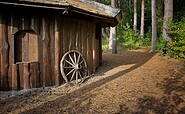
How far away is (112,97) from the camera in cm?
766

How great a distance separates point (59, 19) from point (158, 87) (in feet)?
15.4

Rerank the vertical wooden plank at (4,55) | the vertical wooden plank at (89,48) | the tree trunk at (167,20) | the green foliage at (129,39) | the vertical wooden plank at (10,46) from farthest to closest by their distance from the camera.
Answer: the green foliage at (129,39), the tree trunk at (167,20), the vertical wooden plank at (89,48), the vertical wooden plank at (10,46), the vertical wooden plank at (4,55)

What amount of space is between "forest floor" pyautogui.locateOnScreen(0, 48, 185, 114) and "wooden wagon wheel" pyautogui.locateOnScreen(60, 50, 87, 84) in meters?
0.44

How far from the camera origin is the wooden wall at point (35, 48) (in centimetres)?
868

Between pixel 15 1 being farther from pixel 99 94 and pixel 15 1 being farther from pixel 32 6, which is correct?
pixel 99 94

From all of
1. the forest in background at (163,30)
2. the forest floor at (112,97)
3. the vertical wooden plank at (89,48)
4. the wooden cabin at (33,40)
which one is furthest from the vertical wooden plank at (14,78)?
the forest in background at (163,30)

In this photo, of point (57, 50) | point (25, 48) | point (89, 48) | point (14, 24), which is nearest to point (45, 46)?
point (57, 50)

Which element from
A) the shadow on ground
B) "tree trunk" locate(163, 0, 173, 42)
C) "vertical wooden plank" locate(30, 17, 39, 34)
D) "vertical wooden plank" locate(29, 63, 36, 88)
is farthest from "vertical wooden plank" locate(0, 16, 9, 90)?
"tree trunk" locate(163, 0, 173, 42)

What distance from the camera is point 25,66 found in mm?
8891

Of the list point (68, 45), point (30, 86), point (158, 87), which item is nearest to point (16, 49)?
point (30, 86)

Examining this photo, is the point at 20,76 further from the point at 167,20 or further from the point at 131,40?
the point at 131,40

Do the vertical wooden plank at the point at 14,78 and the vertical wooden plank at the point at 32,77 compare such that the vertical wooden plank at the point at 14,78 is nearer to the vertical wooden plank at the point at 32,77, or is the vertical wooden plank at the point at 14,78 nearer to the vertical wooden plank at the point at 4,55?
the vertical wooden plank at the point at 4,55

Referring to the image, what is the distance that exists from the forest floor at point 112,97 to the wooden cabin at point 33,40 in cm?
59

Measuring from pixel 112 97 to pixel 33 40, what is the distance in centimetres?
389
